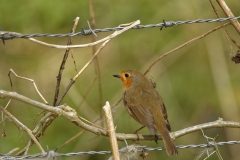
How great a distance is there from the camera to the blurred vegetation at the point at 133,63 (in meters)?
6.78

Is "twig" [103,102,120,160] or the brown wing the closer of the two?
"twig" [103,102,120,160]

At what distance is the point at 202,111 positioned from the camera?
714 centimetres

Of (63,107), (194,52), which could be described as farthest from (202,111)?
(63,107)

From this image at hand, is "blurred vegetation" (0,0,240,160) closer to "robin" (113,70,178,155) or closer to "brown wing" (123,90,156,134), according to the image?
"robin" (113,70,178,155)

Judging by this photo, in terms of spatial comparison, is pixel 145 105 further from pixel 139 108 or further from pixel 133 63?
pixel 133 63

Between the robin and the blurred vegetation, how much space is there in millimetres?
1406

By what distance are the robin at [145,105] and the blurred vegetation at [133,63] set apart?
1.41m

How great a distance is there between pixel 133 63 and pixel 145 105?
8.58ft

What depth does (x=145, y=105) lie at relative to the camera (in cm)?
490

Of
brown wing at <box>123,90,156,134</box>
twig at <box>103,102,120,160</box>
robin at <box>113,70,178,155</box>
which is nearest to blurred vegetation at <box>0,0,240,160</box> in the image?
robin at <box>113,70,178,155</box>

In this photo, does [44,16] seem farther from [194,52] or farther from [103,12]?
[194,52]

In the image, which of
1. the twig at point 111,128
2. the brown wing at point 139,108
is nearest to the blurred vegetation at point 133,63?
the brown wing at point 139,108

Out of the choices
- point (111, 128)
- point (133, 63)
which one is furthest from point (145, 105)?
point (133, 63)

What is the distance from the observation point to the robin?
461cm
